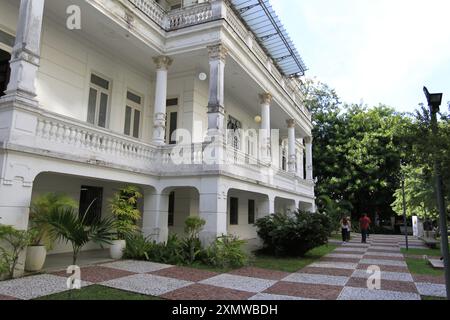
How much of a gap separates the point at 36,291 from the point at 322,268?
24.9ft

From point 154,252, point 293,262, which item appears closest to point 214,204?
point 154,252

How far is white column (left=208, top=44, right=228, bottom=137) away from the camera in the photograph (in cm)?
1165

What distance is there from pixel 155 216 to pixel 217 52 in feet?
19.5

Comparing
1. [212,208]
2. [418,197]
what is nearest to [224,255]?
[212,208]

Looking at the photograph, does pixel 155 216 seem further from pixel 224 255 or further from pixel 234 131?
pixel 234 131

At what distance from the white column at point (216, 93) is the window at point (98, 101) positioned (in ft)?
13.0

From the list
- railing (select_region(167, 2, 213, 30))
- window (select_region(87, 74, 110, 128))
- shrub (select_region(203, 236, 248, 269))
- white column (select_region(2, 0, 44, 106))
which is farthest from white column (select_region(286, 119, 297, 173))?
white column (select_region(2, 0, 44, 106))

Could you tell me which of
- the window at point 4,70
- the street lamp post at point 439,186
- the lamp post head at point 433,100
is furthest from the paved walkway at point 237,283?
the window at point 4,70

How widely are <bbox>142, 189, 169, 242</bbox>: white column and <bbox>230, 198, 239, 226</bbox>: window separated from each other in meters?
6.23

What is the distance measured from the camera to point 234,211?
59.2 feet

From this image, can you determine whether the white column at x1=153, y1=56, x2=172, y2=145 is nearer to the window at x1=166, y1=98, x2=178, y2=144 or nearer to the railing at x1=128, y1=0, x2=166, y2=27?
the railing at x1=128, y1=0, x2=166, y2=27
